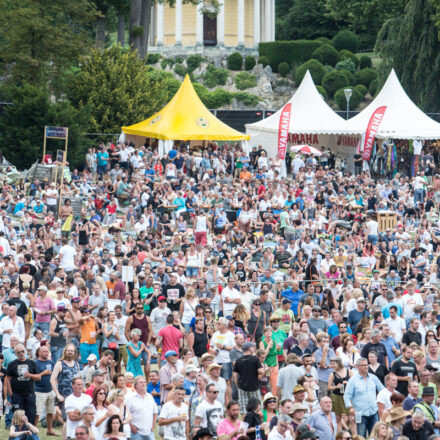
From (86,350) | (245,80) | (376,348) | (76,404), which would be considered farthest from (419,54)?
(76,404)

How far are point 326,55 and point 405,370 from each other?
5929cm

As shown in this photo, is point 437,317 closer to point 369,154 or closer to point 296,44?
point 369,154

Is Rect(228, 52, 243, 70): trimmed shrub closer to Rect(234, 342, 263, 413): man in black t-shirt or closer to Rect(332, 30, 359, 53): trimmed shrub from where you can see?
Rect(332, 30, 359, 53): trimmed shrub

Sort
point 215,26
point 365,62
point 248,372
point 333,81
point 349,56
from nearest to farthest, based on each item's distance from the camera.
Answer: point 248,372, point 333,81, point 365,62, point 349,56, point 215,26

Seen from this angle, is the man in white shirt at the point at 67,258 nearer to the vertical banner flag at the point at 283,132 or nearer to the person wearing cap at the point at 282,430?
the person wearing cap at the point at 282,430

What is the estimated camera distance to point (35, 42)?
39.6m

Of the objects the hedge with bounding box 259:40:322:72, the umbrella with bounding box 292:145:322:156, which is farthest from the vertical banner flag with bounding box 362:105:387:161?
the hedge with bounding box 259:40:322:72

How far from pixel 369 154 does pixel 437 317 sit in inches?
801

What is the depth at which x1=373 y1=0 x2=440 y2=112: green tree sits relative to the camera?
1812 inches

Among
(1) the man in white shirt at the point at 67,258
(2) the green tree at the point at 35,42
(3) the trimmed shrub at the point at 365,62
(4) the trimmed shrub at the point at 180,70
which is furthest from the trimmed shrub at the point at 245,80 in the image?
(1) the man in white shirt at the point at 67,258

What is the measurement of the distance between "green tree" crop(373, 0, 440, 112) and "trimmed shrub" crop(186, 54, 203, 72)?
83.5 feet

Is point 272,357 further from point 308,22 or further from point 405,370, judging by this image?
point 308,22

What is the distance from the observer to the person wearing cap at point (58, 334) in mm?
15734

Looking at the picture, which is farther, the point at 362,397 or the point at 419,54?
the point at 419,54
